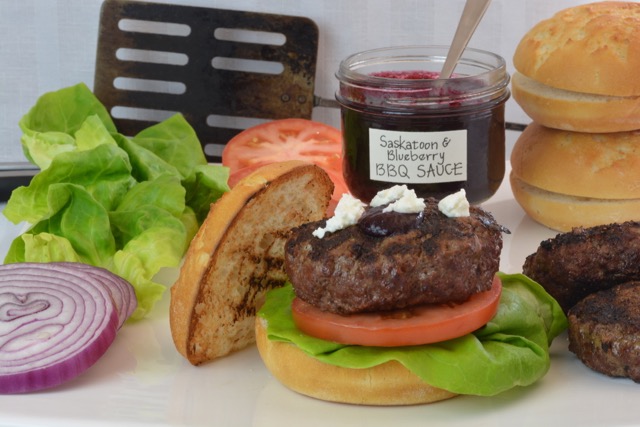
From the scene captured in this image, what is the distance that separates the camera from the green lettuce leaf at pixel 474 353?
7.20 feet

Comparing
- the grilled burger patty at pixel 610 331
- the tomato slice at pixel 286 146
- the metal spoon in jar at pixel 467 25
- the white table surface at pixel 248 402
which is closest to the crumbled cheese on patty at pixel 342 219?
the white table surface at pixel 248 402

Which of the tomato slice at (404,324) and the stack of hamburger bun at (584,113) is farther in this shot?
the stack of hamburger bun at (584,113)

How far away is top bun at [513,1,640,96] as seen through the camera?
3186mm

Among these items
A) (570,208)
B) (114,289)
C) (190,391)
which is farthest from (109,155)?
(570,208)

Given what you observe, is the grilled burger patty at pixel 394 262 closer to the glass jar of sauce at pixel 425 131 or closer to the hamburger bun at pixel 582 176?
the glass jar of sauce at pixel 425 131

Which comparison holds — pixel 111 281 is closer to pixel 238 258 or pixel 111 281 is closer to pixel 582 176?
pixel 238 258

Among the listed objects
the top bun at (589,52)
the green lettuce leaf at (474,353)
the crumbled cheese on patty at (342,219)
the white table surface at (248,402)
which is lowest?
the white table surface at (248,402)

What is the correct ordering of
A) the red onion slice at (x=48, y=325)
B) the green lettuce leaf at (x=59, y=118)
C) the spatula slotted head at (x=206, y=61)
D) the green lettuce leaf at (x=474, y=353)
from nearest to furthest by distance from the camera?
the green lettuce leaf at (x=474, y=353) → the red onion slice at (x=48, y=325) → the green lettuce leaf at (x=59, y=118) → the spatula slotted head at (x=206, y=61)

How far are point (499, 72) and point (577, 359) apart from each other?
120 cm

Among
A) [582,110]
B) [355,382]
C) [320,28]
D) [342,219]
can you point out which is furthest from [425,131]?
[320,28]

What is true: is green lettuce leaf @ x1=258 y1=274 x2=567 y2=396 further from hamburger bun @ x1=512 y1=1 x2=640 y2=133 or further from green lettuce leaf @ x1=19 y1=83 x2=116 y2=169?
green lettuce leaf @ x1=19 y1=83 x2=116 y2=169

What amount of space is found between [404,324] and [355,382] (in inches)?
7.1

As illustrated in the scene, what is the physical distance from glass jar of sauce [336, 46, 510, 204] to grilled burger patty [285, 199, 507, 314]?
0.90 meters

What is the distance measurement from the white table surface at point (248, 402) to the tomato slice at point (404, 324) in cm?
17
